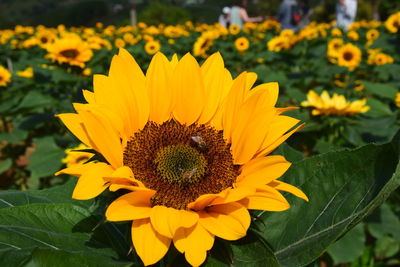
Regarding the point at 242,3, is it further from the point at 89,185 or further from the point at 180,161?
the point at 89,185

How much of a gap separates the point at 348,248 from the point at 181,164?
1.82 meters

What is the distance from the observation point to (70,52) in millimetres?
3873

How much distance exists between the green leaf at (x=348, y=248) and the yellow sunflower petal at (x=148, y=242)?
1936 millimetres

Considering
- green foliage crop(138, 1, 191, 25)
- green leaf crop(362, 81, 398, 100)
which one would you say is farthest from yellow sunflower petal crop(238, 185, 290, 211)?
green foliage crop(138, 1, 191, 25)

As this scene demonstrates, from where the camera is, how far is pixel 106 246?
3.10ft

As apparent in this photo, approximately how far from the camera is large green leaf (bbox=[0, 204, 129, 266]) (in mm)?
776

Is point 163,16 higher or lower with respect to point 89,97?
lower

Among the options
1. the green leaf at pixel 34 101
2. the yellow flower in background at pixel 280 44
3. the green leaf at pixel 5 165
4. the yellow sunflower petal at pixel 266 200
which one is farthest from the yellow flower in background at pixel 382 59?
the yellow sunflower petal at pixel 266 200

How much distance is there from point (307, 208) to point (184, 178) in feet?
0.98

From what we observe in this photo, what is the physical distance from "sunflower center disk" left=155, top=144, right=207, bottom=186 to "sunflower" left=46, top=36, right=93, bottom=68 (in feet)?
9.67

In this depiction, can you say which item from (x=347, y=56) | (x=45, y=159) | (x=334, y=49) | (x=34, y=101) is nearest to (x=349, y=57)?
(x=347, y=56)

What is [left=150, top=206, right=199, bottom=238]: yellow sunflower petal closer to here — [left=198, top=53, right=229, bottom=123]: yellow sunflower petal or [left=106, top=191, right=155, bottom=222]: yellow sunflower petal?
[left=106, top=191, right=155, bottom=222]: yellow sunflower petal

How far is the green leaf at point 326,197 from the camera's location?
0.90m

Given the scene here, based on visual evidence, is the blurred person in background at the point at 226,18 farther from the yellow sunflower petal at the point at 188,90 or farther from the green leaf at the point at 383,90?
the yellow sunflower petal at the point at 188,90
